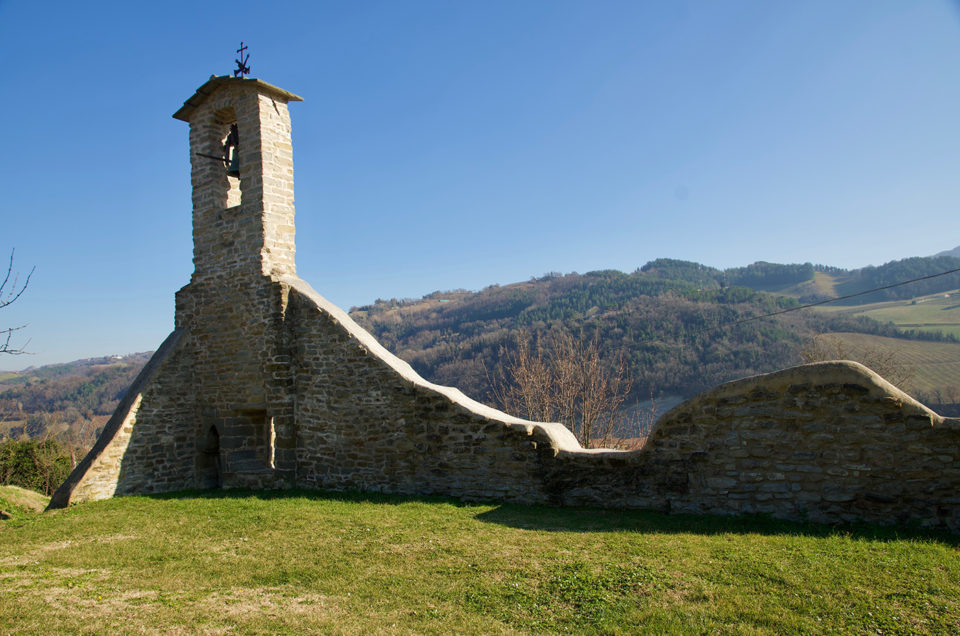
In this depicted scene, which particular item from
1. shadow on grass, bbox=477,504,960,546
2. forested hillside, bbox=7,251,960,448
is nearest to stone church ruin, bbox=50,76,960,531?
shadow on grass, bbox=477,504,960,546

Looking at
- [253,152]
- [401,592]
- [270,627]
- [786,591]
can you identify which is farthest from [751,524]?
[253,152]

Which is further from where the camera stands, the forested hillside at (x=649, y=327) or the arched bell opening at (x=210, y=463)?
the forested hillside at (x=649, y=327)

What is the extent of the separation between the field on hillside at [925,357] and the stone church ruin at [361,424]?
3524 cm

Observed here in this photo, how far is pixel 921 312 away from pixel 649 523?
7069 cm

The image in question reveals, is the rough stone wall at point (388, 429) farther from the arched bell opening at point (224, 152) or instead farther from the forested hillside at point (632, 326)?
the forested hillside at point (632, 326)

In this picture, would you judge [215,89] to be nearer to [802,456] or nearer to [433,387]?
[433,387]

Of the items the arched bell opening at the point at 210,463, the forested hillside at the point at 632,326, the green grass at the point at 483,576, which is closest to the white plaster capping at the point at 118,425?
the arched bell opening at the point at 210,463

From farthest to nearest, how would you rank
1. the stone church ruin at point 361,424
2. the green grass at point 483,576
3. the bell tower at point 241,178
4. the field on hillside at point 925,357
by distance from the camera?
the field on hillside at point 925,357, the bell tower at point 241,178, the stone church ruin at point 361,424, the green grass at point 483,576

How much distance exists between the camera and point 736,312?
54031 mm

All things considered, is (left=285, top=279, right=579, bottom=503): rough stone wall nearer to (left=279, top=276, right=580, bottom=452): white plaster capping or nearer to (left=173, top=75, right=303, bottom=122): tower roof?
(left=279, top=276, right=580, bottom=452): white plaster capping

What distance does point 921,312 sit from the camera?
60.2 m

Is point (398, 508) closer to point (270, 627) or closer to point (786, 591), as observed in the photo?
point (270, 627)

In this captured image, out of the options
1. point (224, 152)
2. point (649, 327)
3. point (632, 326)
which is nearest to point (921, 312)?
point (649, 327)

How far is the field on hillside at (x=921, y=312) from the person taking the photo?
53.7 m
